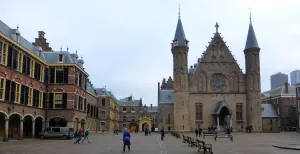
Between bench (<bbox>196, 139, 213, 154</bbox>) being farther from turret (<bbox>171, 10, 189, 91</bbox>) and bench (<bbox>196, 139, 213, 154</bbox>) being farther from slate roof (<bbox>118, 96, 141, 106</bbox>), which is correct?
slate roof (<bbox>118, 96, 141, 106</bbox>)

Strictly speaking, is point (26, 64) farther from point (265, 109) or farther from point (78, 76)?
point (265, 109)

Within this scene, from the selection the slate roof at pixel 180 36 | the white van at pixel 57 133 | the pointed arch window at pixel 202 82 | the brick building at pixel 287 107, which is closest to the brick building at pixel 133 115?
the brick building at pixel 287 107

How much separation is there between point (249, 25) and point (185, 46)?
14797 millimetres

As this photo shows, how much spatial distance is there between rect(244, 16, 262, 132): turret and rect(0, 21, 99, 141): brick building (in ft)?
108

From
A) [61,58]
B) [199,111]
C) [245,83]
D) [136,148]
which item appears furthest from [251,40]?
[136,148]

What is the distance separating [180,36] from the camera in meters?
70.6

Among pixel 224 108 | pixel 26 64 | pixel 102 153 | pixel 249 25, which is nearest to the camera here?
pixel 102 153

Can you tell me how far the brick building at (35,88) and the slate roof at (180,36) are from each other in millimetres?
23168

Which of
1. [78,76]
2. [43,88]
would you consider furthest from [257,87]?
[43,88]

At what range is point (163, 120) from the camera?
245 ft

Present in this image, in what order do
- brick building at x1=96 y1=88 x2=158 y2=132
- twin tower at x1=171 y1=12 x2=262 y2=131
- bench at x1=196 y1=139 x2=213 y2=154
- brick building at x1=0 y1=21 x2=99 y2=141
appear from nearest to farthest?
bench at x1=196 y1=139 x2=213 y2=154
brick building at x1=0 y1=21 x2=99 y2=141
twin tower at x1=171 y1=12 x2=262 y2=131
brick building at x1=96 y1=88 x2=158 y2=132

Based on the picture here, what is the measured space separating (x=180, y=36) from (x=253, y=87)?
18023 millimetres

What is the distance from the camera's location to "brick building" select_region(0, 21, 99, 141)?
35.2m

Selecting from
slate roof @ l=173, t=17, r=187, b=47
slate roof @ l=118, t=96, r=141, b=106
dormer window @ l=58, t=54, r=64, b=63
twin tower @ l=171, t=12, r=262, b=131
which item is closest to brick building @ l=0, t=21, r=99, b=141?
dormer window @ l=58, t=54, r=64, b=63
